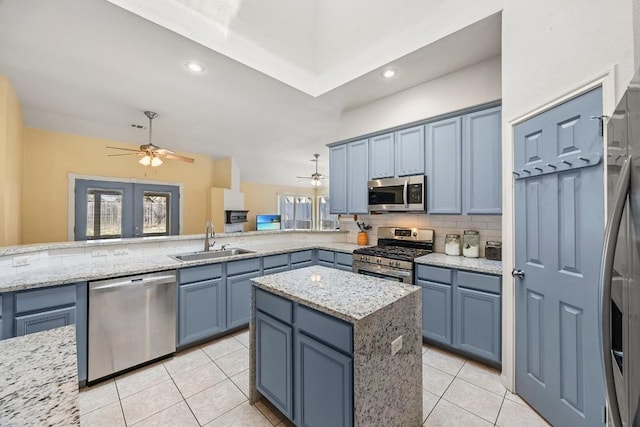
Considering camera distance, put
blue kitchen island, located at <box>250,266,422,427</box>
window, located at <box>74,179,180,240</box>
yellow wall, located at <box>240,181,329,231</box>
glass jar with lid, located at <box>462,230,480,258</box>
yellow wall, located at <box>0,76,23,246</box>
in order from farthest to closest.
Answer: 1. yellow wall, located at <box>240,181,329,231</box>
2. window, located at <box>74,179,180,240</box>
3. glass jar with lid, located at <box>462,230,480,258</box>
4. yellow wall, located at <box>0,76,23,246</box>
5. blue kitchen island, located at <box>250,266,422,427</box>

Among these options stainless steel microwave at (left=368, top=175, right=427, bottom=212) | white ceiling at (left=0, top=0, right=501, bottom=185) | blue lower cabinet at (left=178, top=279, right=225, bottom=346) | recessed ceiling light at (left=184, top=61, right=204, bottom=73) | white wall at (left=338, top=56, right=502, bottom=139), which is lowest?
blue lower cabinet at (left=178, top=279, right=225, bottom=346)

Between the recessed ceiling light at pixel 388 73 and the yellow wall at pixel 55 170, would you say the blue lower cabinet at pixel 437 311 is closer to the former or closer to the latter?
the recessed ceiling light at pixel 388 73

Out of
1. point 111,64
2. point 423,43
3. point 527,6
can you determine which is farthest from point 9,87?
point 527,6

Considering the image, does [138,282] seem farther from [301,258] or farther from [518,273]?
[518,273]

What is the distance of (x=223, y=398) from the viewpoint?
2.00 m

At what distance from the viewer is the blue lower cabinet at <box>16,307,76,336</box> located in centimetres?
189

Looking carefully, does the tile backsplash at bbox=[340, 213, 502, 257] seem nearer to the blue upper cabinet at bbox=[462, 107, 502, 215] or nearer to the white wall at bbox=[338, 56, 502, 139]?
the blue upper cabinet at bbox=[462, 107, 502, 215]

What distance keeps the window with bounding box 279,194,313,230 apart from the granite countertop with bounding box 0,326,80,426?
821cm

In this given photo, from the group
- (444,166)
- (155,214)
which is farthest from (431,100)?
(155,214)

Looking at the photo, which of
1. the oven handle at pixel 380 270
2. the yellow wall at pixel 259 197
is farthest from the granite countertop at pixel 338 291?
the yellow wall at pixel 259 197

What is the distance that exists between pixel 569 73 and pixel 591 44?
0.16 metres

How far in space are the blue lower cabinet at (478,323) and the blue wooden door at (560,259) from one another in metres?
0.31

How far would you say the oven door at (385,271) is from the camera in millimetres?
2807

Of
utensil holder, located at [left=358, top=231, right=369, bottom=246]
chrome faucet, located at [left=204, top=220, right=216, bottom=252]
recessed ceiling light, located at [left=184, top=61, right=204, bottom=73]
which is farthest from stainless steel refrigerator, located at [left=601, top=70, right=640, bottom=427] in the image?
chrome faucet, located at [left=204, top=220, right=216, bottom=252]
